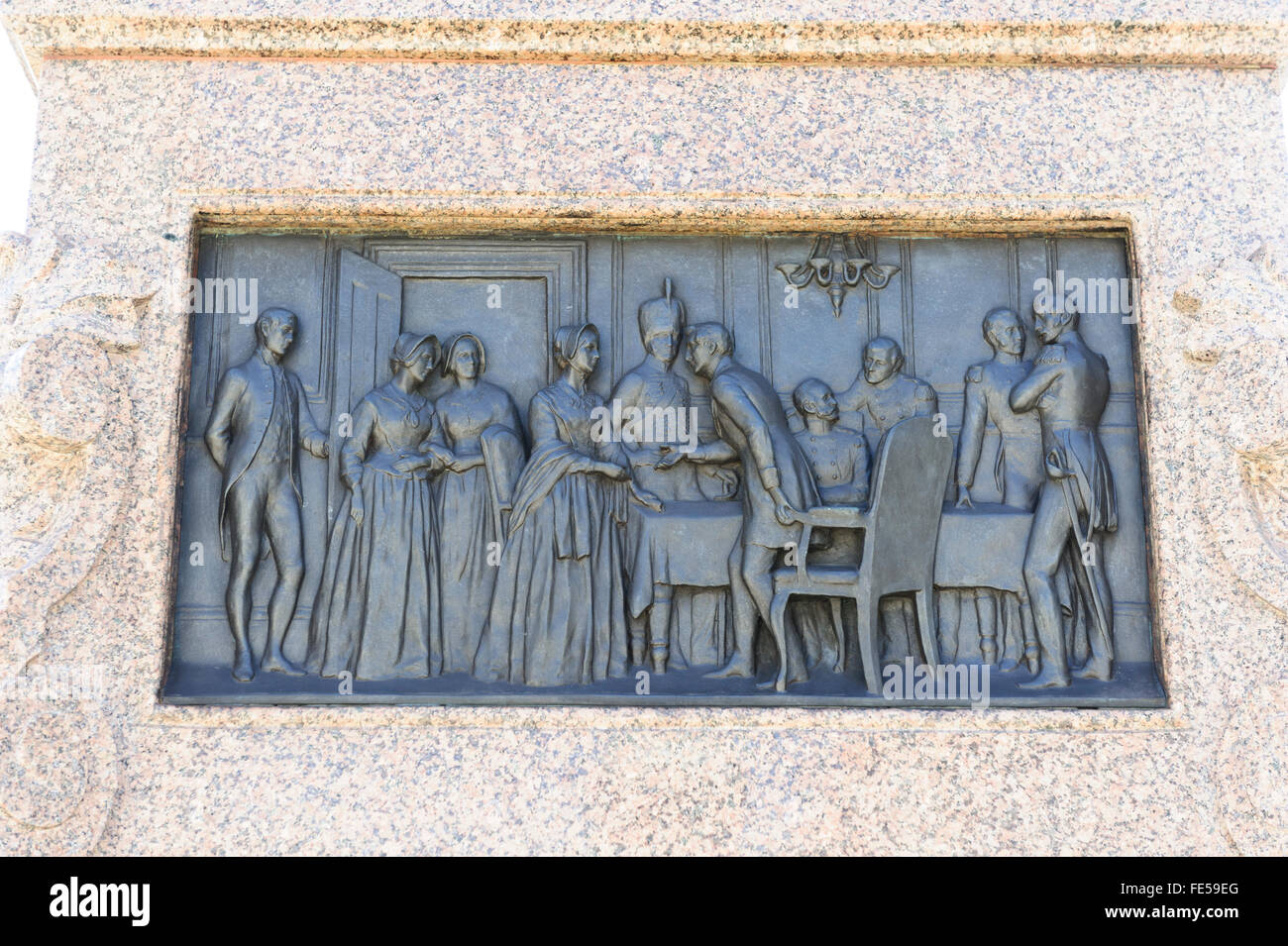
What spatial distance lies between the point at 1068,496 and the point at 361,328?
3336 millimetres

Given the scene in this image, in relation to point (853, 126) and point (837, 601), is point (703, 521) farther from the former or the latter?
point (853, 126)

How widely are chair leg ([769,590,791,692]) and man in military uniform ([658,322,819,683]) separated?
0.9 inches

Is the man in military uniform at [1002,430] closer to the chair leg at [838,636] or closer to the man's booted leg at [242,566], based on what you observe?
the chair leg at [838,636]

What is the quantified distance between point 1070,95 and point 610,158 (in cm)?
225

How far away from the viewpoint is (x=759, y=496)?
5.82 m

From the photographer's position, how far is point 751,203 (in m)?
6.18

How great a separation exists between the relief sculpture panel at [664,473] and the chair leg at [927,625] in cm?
1

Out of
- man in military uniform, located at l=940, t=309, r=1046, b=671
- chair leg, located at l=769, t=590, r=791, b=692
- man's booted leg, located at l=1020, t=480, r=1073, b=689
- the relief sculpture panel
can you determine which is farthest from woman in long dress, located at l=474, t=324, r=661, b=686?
man's booted leg, located at l=1020, t=480, r=1073, b=689

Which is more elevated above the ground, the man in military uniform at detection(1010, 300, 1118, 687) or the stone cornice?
the stone cornice

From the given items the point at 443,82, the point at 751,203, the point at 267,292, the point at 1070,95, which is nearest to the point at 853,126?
the point at 751,203

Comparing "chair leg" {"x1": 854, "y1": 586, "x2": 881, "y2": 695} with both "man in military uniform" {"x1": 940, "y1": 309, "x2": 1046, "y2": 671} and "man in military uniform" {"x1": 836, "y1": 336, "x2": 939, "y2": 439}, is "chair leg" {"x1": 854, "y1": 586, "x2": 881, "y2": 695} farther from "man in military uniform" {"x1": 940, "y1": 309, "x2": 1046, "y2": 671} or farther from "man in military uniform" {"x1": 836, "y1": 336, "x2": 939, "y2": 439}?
"man in military uniform" {"x1": 836, "y1": 336, "x2": 939, "y2": 439}

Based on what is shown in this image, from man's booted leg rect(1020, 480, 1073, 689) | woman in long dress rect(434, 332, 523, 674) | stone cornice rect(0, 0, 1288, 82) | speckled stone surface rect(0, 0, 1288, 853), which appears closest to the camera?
speckled stone surface rect(0, 0, 1288, 853)

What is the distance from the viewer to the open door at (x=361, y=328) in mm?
6078

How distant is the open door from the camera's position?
19.9 ft
